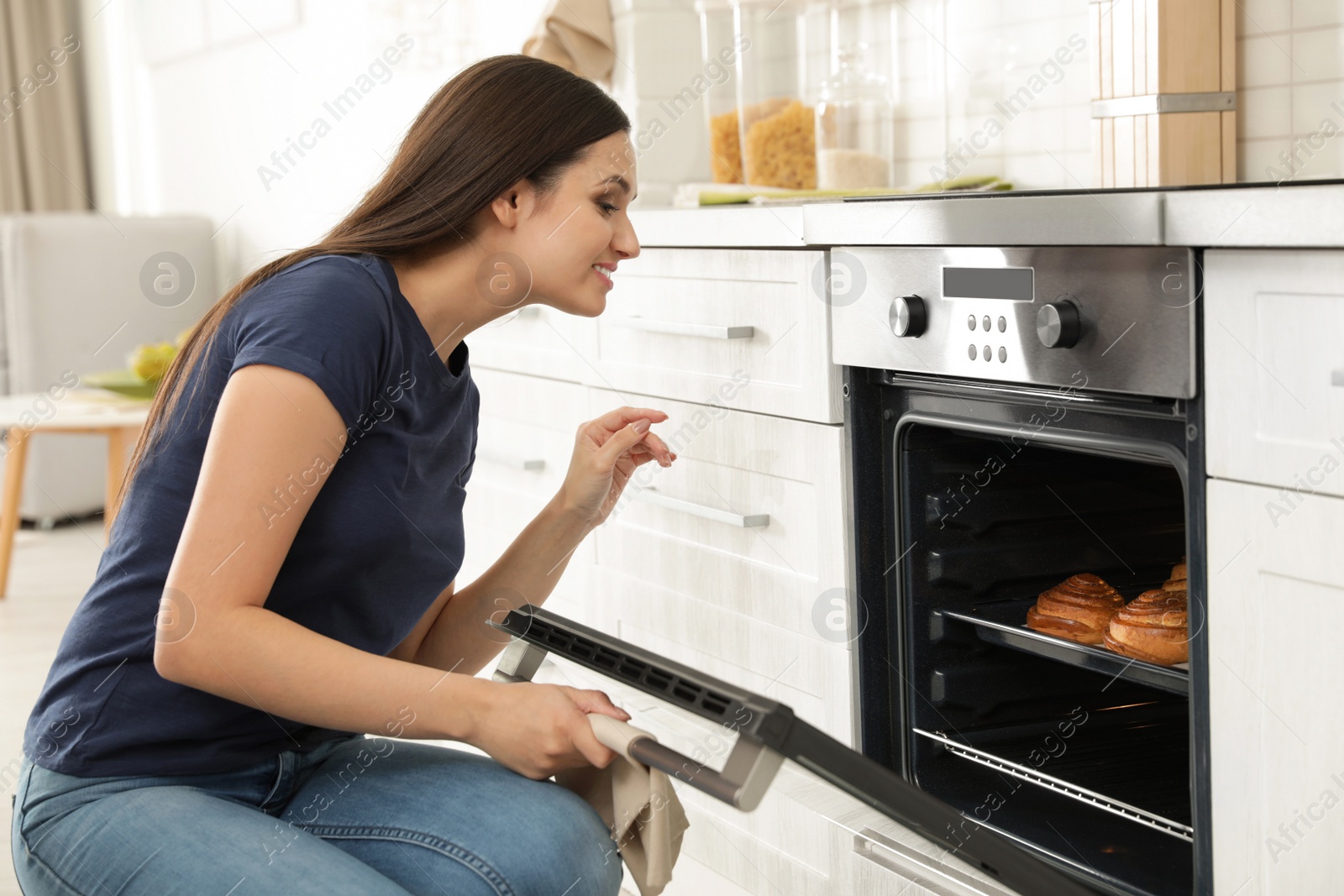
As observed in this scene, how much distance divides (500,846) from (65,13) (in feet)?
17.7

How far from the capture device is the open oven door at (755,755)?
84 centimetres

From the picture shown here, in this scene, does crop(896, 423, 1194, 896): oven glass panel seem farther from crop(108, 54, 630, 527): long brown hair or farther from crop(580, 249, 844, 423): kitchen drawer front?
crop(108, 54, 630, 527): long brown hair

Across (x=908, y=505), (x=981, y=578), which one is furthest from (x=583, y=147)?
(x=981, y=578)

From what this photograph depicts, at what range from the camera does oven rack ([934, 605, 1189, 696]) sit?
120cm

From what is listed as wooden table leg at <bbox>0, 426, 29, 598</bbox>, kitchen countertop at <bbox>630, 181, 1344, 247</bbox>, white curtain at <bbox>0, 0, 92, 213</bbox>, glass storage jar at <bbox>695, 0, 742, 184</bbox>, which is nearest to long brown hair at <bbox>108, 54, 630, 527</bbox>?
kitchen countertop at <bbox>630, 181, 1344, 247</bbox>

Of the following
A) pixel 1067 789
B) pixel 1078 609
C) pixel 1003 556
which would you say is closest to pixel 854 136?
pixel 1003 556

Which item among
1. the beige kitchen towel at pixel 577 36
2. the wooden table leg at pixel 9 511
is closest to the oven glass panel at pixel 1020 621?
the beige kitchen towel at pixel 577 36

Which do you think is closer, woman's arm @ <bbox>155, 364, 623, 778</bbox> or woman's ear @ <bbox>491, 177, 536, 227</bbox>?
woman's arm @ <bbox>155, 364, 623, 778</bbox>

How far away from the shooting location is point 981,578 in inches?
57.4

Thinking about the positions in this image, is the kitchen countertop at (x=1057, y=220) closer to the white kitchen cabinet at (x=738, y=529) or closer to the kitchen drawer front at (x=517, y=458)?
the white kitchen cabinet at (x=738, y=529)

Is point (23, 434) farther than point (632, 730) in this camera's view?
Yes

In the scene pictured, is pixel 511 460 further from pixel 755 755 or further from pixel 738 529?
pixel 755 755

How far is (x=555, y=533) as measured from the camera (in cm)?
134

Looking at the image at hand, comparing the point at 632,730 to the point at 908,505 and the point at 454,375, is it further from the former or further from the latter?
the point at 908,505
